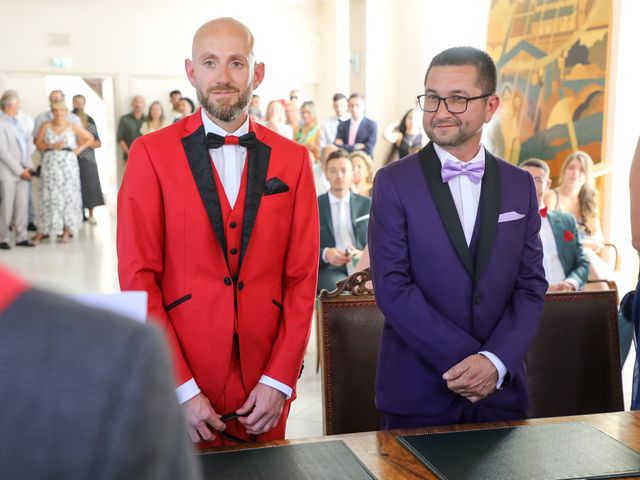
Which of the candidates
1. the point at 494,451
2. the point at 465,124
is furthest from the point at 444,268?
the point at 494,451

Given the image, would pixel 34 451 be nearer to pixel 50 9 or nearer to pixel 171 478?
pixel 171 478

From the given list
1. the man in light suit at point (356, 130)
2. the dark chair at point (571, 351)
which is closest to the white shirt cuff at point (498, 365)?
the dark chair at point (571, 351)

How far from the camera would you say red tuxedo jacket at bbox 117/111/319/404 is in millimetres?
1967

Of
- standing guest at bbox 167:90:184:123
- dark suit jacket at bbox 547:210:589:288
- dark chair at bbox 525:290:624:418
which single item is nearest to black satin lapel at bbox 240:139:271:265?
dark chair at bbox 525:290:624:418

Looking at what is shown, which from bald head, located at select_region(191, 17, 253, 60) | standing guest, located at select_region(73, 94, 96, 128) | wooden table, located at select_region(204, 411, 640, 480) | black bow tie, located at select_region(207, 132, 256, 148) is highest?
standing guest, located at select_region(73, 94, 96, 128)

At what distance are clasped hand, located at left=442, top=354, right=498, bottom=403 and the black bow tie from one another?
0.80 m

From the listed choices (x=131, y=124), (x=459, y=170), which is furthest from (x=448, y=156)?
(x=131, y=124)

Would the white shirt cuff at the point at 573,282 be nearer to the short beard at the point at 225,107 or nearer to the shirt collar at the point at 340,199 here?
the shirt collar at the point at 340,199

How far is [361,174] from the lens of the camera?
21.8ft

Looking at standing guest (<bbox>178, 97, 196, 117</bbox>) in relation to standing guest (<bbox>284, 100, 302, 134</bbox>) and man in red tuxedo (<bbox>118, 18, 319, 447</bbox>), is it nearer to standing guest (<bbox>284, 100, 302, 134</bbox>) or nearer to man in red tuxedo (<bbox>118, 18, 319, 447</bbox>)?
standing guest (<bbox>284, 100, 302, 134</bbox>)

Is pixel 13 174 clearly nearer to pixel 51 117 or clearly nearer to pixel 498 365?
pixel 51 117

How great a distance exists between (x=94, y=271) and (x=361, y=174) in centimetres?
404

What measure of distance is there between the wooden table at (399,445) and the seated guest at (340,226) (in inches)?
136

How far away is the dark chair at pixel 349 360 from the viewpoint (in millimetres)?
2297
